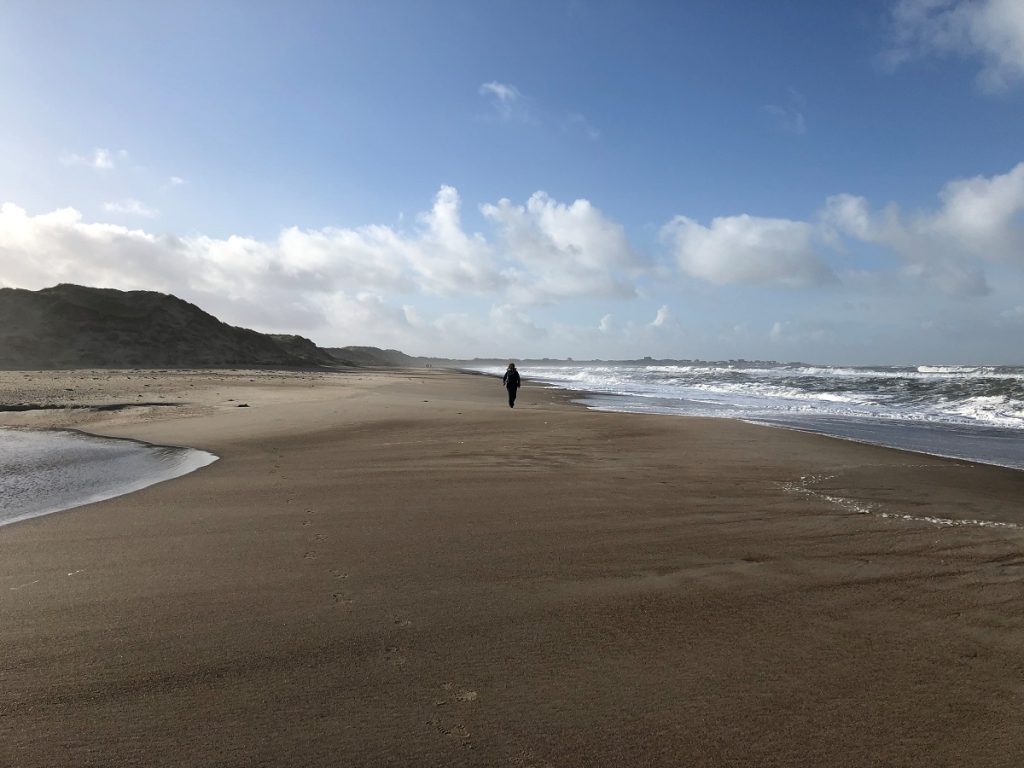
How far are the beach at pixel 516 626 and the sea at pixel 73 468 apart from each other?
A: 2.45 feet

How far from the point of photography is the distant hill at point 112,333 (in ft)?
192

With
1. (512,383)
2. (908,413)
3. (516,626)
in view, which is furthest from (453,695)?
(908,413)

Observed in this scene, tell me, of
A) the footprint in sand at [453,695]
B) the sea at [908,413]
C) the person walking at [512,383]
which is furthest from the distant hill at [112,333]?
the footprint in sand at [453,695]

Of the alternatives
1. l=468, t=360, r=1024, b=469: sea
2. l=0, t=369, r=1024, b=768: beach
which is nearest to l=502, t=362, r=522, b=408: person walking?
l=468, t=360, r=1024, b=469: sea

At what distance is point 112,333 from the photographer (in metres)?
67.0

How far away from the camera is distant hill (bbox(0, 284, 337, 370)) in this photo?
192 ft

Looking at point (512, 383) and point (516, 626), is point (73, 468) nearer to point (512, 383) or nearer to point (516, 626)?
point (516, 626)

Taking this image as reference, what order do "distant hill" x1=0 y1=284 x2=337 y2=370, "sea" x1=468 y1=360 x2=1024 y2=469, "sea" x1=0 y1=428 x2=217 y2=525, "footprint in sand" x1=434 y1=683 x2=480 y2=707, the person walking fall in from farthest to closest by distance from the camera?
"distant hill" x1=0 y1=284 x2=337 y2=370 → the person walking → "sea" x1=468 y1=360 x2=1024 y2=469 → "sea" x1=0 y1=428 x2=217 y2=525 → "footprint in sand" x1=434 y1=683 x2=480 y2=707

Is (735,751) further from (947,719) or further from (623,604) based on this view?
(623,604)

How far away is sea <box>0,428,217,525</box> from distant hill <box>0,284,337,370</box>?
51218mm

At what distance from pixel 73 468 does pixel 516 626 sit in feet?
29.1

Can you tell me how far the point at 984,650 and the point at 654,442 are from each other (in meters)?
9.13

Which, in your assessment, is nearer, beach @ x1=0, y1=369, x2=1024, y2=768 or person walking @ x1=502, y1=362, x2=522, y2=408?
beach @ x1=0, y1=369, x2=1024, y2=768

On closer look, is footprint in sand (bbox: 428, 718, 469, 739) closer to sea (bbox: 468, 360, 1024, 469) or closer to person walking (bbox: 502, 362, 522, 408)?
sea (bbox: 468, 360, 1024, 469)
